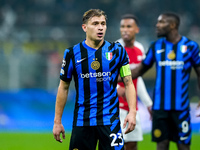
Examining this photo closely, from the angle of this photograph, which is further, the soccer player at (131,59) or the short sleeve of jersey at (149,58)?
the soccer player at (131,59)

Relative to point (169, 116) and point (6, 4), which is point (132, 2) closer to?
point (6, 4)

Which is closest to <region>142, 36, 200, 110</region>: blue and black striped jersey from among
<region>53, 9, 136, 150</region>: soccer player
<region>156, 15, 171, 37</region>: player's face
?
<region>156, 15, 171, 37</region>: player's face

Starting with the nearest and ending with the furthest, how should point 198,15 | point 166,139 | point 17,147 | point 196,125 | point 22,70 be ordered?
point 166,139 < point 17,147 < point 196,125 < point 22,70 < point 198,15

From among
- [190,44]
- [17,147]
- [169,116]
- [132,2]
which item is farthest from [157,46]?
[132,2]

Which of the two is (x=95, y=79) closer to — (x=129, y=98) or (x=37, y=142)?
(x=129, y=98)

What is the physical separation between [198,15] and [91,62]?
14907mm

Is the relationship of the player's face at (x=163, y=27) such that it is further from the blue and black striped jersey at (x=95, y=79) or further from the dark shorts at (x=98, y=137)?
the dark shorts at (x=98, y=137)

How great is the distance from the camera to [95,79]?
4.19 metres

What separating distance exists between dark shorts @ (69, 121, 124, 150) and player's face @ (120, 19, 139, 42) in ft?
8.36

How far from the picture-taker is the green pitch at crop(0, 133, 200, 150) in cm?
901

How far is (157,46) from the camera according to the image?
611 cm

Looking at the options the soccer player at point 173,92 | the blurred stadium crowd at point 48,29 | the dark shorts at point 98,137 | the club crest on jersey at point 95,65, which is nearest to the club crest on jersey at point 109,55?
the club crest on jersey at point 95,65

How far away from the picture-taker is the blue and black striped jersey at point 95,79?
13.7 feet

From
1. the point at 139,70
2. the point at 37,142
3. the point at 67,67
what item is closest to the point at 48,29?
the point at 37,142
